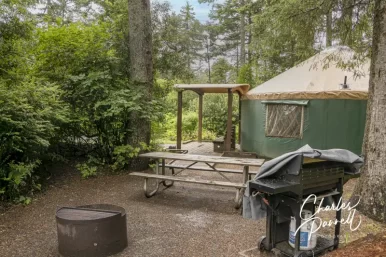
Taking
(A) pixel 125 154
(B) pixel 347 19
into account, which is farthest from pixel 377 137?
(A) pixel 125 154

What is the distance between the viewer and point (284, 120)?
811 cm

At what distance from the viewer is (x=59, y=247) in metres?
3.11

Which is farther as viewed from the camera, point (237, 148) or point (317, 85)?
point (237, 148)

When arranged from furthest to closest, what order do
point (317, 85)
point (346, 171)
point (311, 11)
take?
1. point (317, 85)
2. point (311, 11)
3. point (346, 171)

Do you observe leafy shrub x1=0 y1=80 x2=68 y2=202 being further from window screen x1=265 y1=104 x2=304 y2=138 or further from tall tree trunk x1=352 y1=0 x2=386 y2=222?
window screen x1=265 y1=104 x2=304 y2=138

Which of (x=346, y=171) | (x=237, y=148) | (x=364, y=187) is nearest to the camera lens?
(x=346, y=171)

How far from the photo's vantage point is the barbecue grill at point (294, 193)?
99.0 inches

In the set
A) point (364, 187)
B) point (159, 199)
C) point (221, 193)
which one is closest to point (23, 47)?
point (159, 199)

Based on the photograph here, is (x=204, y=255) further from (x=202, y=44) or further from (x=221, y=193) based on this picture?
(x=202, y=44)

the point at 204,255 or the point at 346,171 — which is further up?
the point at 346,171

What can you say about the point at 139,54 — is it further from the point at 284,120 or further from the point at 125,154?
the point at 284,120

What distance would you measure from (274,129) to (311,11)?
3.66 metres

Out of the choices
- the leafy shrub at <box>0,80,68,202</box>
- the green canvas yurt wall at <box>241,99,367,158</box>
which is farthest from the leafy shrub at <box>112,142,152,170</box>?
the green canvas yurt wall at <box>241,99,367,158</box>

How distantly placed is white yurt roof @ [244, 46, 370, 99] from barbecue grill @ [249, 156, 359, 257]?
15.0 feet
